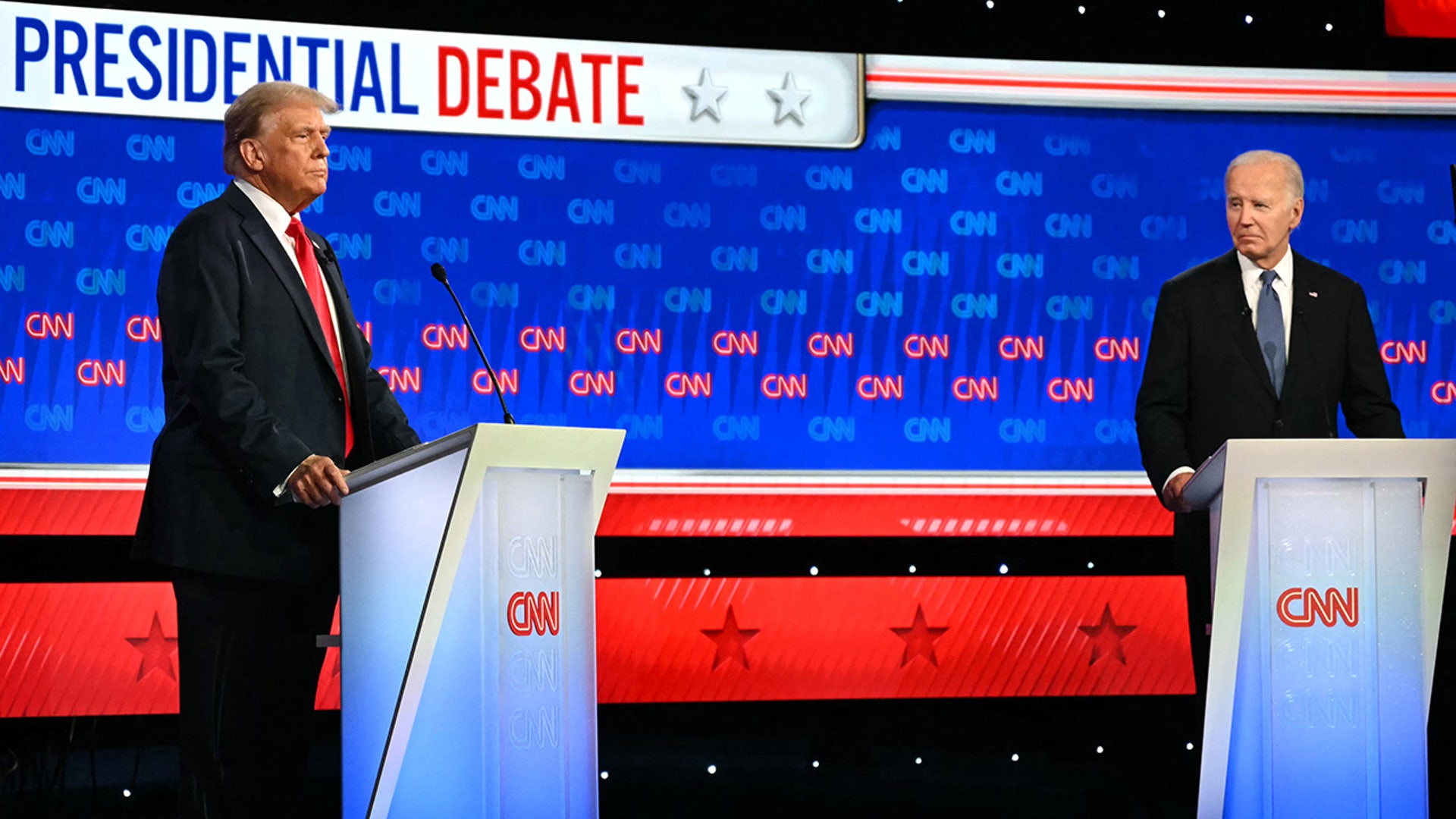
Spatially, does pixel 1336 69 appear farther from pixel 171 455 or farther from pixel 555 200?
pixel 171 455

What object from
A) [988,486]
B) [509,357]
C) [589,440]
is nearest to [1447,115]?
[988,486]

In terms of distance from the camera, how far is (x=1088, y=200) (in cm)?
430

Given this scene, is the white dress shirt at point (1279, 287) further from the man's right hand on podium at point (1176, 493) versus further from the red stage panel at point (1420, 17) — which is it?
the red stage panel at point (1420, 17)

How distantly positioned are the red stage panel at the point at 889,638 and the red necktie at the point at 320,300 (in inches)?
55.0

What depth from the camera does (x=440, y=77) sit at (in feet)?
13.4

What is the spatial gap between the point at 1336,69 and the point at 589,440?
278cm

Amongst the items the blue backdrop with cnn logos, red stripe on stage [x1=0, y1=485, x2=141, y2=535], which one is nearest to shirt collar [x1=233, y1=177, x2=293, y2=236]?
the blue backdrop with cnn logos

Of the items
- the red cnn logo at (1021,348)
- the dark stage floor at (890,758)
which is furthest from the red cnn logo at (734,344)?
the dark stage floor at (890,758)

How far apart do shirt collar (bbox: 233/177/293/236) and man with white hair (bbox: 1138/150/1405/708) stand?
182cm

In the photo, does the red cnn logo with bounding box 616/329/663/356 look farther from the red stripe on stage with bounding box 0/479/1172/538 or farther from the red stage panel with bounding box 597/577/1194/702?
the red stage panel with bounding box 597/577/1194/702

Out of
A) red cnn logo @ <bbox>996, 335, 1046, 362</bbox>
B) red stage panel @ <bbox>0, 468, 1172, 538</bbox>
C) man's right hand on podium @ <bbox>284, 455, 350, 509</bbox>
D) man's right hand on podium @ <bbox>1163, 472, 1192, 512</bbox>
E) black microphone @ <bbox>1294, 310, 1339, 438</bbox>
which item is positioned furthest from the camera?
red cnn logo @ <bbox>996, 335, 1046, 362</bbox>

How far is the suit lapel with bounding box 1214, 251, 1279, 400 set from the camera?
3.40m

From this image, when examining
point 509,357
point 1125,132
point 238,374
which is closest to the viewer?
point 238,374

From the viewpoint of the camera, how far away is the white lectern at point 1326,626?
2740 mm
